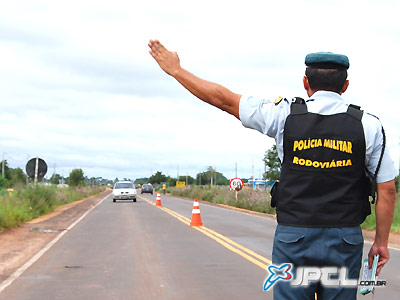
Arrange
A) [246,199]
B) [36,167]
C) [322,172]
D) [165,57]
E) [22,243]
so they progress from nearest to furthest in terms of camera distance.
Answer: [322,172]
[165,57]
[22,243]
[36,167]
[246,199]

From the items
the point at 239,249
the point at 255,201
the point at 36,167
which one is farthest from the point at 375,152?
the point at 255,201

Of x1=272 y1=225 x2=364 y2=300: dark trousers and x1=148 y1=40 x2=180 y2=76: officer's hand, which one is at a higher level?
x1=148 y1=40 x2=180 y2=76: officer's hand

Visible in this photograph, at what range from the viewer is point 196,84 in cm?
321

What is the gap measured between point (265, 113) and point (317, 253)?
74cm

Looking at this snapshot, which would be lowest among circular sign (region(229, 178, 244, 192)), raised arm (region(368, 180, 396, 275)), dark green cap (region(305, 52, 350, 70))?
raised arm (region(368, 180, 396, 275))

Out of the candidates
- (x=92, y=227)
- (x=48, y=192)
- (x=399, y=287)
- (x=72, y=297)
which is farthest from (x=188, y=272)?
(x=48, y=192)

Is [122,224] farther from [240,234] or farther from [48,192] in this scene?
[48,192]

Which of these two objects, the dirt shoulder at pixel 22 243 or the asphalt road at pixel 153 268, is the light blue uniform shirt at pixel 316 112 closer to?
the asphalt road at pixel 153 268

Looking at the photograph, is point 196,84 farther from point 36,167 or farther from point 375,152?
point 36,167

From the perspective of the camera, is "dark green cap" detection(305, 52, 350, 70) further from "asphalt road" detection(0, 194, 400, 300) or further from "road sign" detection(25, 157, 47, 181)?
"road sign" detection(25, 157, 47, 181)

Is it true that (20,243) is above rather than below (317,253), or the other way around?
below

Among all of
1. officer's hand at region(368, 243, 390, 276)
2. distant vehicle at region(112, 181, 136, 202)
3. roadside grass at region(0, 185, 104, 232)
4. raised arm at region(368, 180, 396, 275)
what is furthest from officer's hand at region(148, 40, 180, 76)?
distant vehicle at region(112, 181, 136, 202)

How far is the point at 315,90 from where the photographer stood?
3.24 meters

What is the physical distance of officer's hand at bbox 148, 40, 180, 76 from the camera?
3.34 metres
